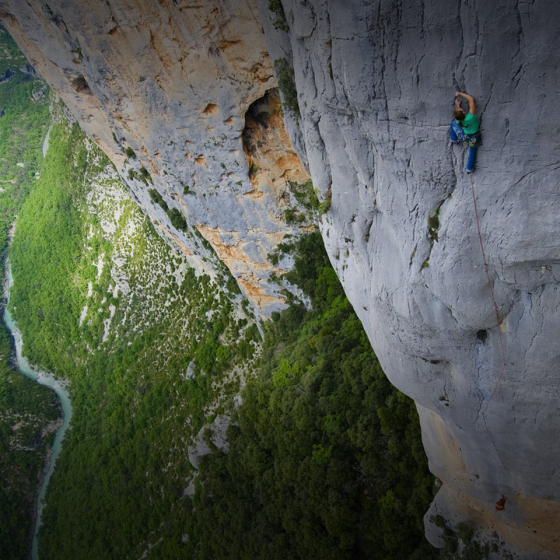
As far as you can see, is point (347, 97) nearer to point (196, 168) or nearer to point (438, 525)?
point (196, 168)

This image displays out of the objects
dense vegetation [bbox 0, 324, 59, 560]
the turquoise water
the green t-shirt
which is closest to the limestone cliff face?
the green t-shirt

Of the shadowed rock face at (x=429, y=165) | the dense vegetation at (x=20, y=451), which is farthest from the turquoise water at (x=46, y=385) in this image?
the shadowed rock face at (x=429, y=165)

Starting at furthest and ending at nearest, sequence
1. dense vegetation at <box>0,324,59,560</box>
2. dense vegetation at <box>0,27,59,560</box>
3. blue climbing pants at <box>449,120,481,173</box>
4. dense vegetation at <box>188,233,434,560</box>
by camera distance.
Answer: dense vegetation at <box>0,27,59,560</box> < dense vegetation at <box>0,324,59,560</box> < dense vegetation at <box>188,233,434,560</box> < blue climbing pants at <box>449,120,481,173</box>

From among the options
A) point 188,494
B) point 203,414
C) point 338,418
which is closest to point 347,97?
point 338,418

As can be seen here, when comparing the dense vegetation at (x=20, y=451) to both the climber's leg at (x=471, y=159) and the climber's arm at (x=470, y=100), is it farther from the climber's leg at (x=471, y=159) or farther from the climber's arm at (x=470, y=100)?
the climber's arm at (x=470, y=100)

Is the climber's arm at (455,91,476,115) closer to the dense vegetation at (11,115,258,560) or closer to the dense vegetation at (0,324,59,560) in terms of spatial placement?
the dense vegetation at (11,115,258,560)

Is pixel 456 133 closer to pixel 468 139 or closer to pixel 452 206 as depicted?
pixel 468 139

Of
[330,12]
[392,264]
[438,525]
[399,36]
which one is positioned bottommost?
[438,525]
